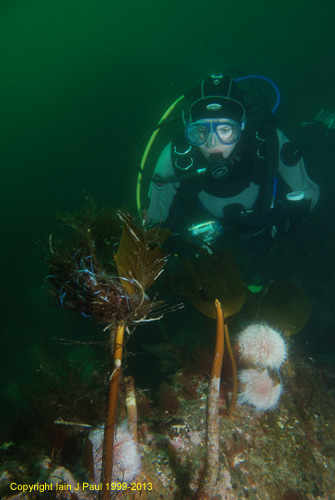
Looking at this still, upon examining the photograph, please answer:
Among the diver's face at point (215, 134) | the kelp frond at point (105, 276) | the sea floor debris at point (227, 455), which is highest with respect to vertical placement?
the diver's face at point (215, 134)

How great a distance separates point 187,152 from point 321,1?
29036 millimetres

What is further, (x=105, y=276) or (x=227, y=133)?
(x=227, y=133)

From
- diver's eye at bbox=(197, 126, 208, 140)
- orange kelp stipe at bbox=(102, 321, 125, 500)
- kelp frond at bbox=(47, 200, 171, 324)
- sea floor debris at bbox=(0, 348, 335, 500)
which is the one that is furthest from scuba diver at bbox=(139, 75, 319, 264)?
orange kelp stipe at bbox=(102, 321, 125, 500)

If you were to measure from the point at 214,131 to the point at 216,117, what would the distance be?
228mm

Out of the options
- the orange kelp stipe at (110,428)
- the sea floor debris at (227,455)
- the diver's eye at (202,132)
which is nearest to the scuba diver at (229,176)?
the diver's eye at (202,132)

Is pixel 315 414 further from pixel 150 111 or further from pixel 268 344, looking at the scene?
pixel 150 111

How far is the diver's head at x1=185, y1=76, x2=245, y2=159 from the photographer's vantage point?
13.8 ft

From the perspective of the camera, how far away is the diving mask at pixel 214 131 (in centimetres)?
425

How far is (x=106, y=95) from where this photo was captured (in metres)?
24.0

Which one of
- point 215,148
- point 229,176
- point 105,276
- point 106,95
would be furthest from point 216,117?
point 106,95

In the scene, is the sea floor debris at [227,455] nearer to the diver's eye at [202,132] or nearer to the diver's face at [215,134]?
the diver's face at [215,134]

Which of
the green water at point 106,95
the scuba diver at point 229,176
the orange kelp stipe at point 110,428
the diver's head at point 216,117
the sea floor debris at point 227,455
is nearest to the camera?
the orange kelp stipe at point 110,428

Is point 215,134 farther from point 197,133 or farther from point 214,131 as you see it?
point 197,133

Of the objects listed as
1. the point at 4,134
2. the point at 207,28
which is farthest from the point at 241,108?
the point at 4,134
